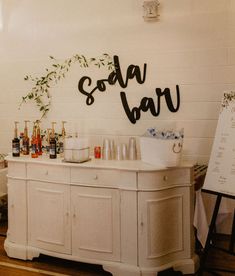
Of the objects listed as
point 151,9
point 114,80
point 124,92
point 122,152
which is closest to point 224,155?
point 122,152

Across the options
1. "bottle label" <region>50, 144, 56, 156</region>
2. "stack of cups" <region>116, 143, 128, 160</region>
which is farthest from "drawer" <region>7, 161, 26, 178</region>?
"stack of cups" <region>116, 143, 128, 160</region>

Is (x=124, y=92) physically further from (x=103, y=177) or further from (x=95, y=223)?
(x=95, y=223)

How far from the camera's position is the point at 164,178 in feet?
9.63

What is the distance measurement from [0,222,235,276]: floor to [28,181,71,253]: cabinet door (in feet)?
0.50

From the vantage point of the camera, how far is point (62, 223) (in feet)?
10.6

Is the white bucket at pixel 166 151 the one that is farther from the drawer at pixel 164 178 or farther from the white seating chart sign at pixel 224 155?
the white seating chart sign at pixel 224 155

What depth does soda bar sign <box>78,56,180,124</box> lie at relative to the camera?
3.68 meters

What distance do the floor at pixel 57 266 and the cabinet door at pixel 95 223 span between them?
151 mm

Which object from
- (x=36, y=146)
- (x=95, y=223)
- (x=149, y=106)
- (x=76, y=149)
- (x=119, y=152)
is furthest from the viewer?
(x=149, y=106)

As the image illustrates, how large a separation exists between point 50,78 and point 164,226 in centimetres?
214

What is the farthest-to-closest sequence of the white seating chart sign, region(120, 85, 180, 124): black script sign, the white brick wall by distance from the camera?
region(120, 85, 180, 124): black script sign
the white brick wall
the white seating chart sign

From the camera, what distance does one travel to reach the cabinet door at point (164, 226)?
2918 mm

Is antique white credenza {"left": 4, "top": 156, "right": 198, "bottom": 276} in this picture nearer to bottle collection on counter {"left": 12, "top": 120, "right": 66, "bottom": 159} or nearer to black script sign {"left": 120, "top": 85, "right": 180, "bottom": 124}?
bottle collection on counter {"left": 12, "top": 120, "right": 66, "bottom": 159}

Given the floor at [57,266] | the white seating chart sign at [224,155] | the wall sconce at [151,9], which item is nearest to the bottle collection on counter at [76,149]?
the white seating chart sign at [224,155]
